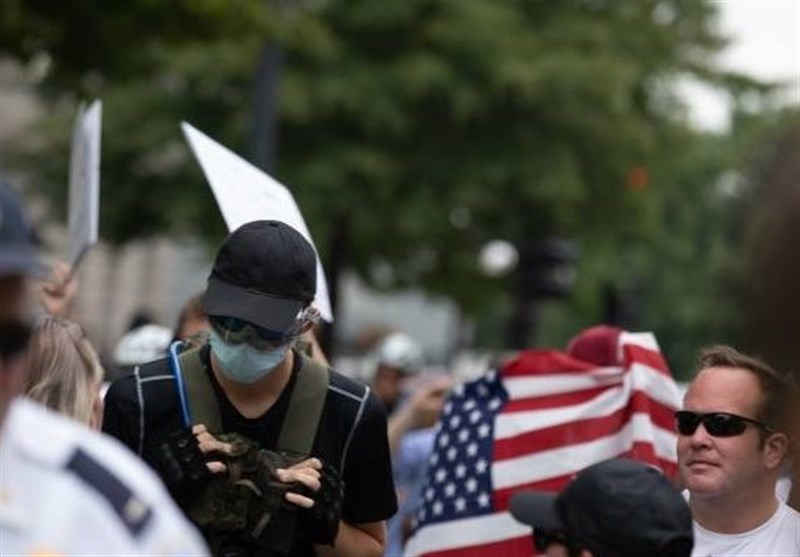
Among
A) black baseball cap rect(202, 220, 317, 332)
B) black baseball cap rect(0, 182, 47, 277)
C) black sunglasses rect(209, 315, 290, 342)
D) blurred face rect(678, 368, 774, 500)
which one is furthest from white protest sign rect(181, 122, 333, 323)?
black baseball cap rect(0, 182, 47, 277)

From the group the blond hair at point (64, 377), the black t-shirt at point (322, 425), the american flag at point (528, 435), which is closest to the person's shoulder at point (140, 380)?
the black t-shirt at point (322, 425)

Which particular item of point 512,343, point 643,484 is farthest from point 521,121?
point 643,484

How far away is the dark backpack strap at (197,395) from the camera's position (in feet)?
18.5

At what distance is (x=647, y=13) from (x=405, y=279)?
5.36m

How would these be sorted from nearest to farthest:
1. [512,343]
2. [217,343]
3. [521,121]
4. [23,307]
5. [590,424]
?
[23,307]
[217,343]
[590,424]
[521,121]
[512,343]

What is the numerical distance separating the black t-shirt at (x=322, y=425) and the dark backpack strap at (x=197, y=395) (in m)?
0.01

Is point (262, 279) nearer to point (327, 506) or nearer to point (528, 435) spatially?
point (327, 506)

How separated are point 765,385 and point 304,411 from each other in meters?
1.14

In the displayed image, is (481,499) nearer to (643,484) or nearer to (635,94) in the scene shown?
(643,484)

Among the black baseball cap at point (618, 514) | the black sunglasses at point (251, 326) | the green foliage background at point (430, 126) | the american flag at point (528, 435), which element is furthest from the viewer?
the green foliage background at point (430, 126)

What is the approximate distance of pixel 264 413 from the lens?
5.68 metres

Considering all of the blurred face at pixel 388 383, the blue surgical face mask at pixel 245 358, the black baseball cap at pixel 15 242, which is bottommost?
the blurred face at pixel 388 383

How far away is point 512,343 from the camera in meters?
31.7

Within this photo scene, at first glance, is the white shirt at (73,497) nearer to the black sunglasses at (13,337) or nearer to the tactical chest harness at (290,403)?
the black sunglasses at (13,337)
